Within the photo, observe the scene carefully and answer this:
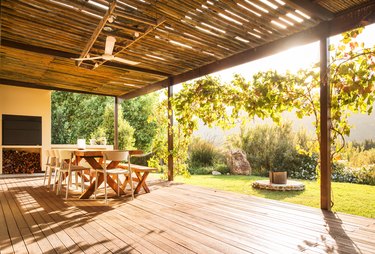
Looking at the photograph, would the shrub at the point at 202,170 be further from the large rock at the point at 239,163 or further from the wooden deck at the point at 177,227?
the wooden deck at the point at 177,227

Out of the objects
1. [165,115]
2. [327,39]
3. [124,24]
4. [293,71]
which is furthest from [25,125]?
[327,39]

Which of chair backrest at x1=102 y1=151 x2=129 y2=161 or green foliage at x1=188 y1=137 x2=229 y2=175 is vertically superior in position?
chair backrest at x1=102 y1=151 x2=129 y2=161

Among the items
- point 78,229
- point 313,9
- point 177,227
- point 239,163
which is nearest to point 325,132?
point 313,9

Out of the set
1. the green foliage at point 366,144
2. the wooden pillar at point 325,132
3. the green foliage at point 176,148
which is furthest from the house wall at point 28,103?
the green foliage at point 366,144

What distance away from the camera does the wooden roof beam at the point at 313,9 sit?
11.6 feet

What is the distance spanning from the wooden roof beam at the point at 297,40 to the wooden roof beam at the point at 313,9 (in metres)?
0.14

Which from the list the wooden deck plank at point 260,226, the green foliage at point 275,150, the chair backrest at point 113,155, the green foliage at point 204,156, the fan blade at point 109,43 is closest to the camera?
the wooden deck plank at point 260,226

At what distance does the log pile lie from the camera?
829cm

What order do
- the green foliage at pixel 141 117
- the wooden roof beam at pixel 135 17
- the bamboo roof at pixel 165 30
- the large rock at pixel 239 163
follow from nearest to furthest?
the wooden roof beam at pixel 135 17 < the bamboo roof at pixel 165 30 < the large rock at pixel 239 163 < the green foliage at pixel 141 117

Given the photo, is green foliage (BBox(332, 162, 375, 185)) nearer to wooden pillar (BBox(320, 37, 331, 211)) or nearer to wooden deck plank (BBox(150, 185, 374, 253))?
wooden pillar (BBox(320, 37, 331, 211))

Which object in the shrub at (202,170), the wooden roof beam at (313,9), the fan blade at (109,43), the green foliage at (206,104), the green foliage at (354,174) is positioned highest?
the wooden roof beam at (313,9)

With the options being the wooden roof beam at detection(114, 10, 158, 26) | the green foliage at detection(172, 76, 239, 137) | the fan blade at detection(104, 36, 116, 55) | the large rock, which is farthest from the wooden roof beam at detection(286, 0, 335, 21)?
the large rock

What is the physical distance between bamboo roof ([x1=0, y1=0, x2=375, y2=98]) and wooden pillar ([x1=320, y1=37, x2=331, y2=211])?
31 centimetres

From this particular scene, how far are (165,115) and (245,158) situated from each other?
3.04 metres
